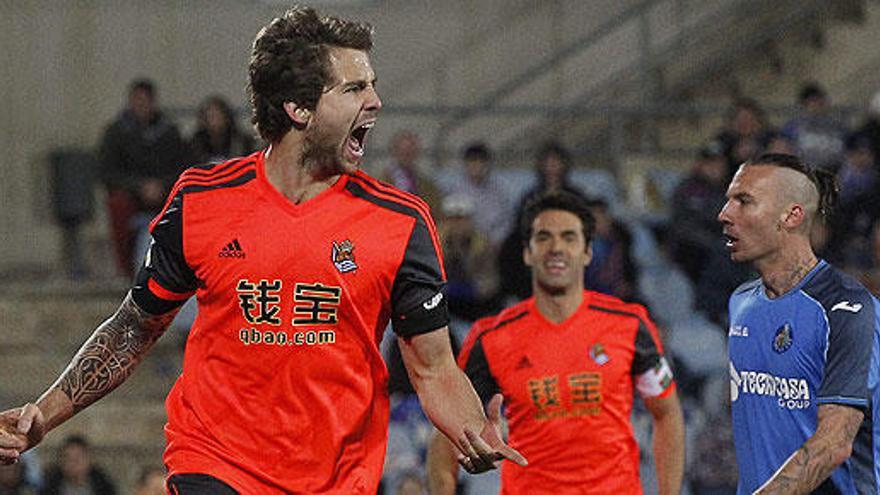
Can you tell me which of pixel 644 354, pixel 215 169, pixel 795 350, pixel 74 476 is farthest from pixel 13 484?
pixel 795 350

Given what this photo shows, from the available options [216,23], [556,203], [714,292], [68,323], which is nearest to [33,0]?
[216,23]

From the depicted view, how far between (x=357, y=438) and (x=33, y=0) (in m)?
12.3

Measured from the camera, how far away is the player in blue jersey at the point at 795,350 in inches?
232

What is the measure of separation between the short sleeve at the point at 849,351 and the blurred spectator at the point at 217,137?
293 inches

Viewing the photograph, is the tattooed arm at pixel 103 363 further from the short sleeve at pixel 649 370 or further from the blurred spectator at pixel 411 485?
the blurred spectator at pixel 411 485

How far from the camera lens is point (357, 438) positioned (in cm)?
522

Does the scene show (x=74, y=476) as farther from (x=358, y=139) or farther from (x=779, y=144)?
(x=358, y=139)

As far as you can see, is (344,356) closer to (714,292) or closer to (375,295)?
(375,295)

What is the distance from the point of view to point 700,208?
43.2 feet

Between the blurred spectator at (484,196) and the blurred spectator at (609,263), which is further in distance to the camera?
the blurred spectator at (484,196)

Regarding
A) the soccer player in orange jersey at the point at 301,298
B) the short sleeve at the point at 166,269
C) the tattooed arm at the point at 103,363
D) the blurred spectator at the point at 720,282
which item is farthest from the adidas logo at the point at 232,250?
the blurred spectator at the point at 720,282

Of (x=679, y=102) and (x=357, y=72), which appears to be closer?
(x=357, y=72)

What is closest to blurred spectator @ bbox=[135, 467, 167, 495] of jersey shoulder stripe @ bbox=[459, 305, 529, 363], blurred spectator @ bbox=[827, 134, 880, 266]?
jersey shoulder stripe @ bbox=[459, 305, 529, 363]

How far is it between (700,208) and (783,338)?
6.94 metres
